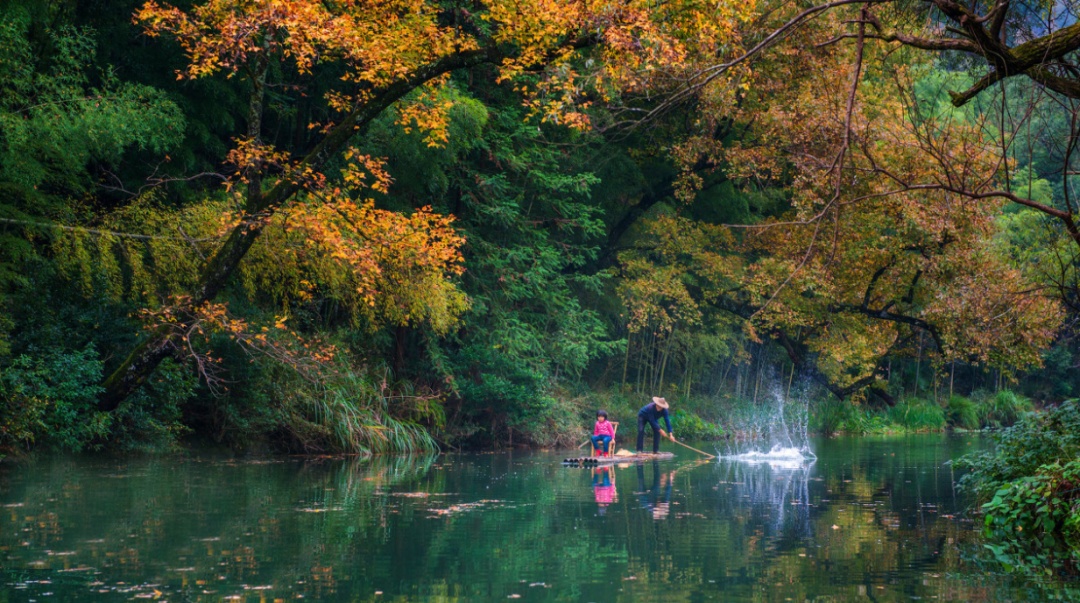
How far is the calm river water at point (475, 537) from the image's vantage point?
7.25 meters

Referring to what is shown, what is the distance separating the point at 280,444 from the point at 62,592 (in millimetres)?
14251

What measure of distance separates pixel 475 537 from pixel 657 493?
4.96 m

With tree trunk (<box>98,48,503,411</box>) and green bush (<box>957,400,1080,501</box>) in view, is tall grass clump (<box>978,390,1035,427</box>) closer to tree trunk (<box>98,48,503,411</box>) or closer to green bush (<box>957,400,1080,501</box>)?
tree trunk (<box>98,48,503,411</box>)

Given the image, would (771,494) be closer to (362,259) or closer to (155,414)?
(362,259)

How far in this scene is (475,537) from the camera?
983 centimetres

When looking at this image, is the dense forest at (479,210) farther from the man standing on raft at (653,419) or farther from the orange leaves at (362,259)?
the man standing on raft at (653,419)

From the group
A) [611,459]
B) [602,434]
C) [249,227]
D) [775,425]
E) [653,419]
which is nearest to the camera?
[249,227]

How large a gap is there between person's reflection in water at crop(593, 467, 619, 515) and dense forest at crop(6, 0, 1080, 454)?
3343 millimetres

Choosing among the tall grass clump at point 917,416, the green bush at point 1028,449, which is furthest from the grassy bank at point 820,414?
the green bush at point 1028,449

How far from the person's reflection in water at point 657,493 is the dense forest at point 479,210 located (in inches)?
105

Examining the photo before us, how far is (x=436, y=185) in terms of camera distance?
78.0ft

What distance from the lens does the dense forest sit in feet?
47.4

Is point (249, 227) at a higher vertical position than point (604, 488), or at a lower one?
higher

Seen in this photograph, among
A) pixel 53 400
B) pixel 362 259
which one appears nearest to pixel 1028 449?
pixel 362 259
